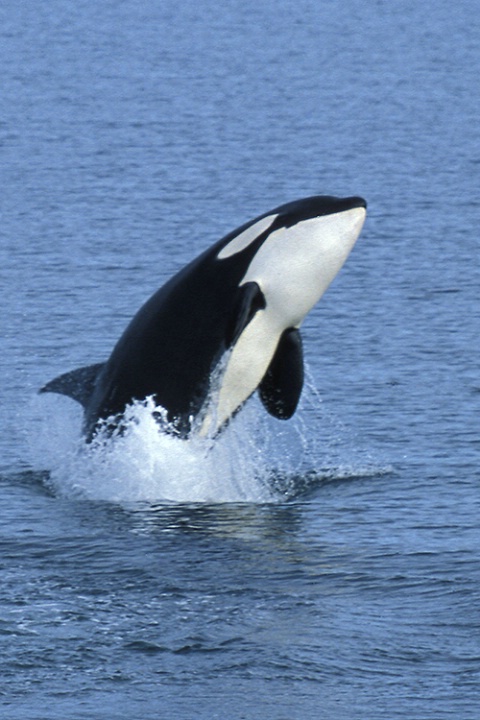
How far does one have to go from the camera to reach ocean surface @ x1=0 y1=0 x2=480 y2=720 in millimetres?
12898

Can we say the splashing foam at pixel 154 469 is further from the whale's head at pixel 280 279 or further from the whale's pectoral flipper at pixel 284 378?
the whale's pectoral flipper at pixel 284 378

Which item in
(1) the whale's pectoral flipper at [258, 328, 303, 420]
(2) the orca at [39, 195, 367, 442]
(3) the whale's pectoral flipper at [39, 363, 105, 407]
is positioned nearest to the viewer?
(2) the orca at [39, 195, 367, 442]

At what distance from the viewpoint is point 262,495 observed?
18.2 meters

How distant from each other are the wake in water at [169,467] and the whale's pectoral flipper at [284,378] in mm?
471

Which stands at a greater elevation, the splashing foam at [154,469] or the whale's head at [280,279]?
the whale's head at [280,279]

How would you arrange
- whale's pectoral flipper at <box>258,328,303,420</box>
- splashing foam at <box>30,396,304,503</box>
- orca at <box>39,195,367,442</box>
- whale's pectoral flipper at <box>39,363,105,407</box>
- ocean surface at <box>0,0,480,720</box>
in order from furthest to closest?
whale's pectoral flipper at <box>39,363,105,407</box>
whale's pectoral flipper at <box>258,328,303,420</box>
splashing foam at <box>30,396,304,503</box>
orca at <box>39,195,367,442</box>
ocean surface at <box>0,0,480,720</box>

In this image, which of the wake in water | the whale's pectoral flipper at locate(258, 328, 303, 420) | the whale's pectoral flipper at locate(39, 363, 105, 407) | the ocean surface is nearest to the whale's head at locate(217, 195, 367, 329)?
the whale's pectoral flipper at locate(258, 328, 303, 420)

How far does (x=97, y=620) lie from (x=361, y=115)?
3592 centimetres

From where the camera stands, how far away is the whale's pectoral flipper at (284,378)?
18219mm

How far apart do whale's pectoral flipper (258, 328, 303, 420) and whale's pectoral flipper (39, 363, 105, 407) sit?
1677mm

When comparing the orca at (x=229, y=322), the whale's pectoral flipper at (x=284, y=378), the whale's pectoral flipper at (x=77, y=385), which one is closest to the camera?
the orca at (x=229, y=322)

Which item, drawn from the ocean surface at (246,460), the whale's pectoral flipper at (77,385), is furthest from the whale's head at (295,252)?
the whale's pectoral flipper at (77,385)

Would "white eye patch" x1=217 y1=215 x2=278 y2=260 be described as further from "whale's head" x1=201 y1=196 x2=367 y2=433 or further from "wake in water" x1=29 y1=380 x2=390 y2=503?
"wake in water" x1=29 y1=380 x2=390 y2=503

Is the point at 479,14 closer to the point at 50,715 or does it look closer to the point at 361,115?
the point at 361,115
